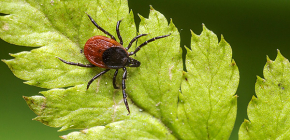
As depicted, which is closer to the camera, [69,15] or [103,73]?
[69,15]

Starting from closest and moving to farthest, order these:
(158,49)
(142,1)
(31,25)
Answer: (31,25), (158,49), (142,1)

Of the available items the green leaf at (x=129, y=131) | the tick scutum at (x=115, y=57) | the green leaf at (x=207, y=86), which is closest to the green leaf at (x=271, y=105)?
the green leaf at (x=207, y=86)

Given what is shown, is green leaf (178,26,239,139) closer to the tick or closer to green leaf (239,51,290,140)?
green leaf (239,51,290,140)

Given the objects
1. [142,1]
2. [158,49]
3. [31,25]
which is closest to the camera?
[31,25]

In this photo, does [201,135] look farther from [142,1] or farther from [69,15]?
[142,1]

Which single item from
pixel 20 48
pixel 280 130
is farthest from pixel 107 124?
pixel 20 48

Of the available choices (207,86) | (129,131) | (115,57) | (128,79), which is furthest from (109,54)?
(207,86)
